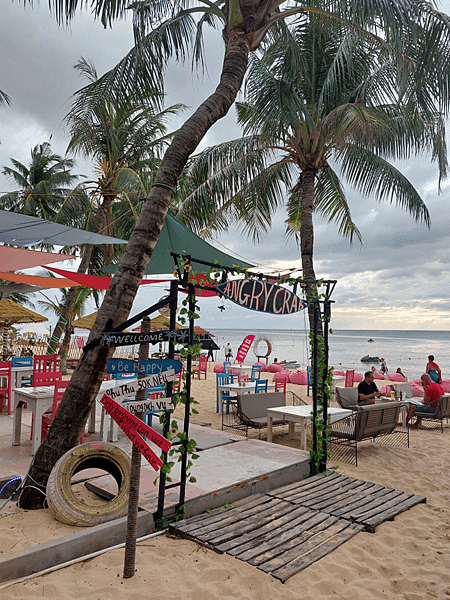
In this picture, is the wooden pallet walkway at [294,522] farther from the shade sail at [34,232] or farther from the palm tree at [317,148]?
the palm tree at [317,148]

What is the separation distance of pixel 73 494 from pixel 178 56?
5749 mm

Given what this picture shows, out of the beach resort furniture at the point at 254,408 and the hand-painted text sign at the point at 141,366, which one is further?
the beach resort furniture at the point at 254,408

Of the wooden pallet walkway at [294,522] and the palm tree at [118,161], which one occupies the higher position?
the palm tree at [118,161]

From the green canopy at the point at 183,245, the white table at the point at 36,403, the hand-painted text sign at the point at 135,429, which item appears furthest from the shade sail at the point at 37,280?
the hand-painted text sign at the point at 135,429

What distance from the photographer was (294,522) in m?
3.56

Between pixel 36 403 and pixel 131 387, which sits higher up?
pixel 131 387

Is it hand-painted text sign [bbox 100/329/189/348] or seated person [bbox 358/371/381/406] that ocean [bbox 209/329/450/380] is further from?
hand-painted text sign [bbox 100/329/189/348]

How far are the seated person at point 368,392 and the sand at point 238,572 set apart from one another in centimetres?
354

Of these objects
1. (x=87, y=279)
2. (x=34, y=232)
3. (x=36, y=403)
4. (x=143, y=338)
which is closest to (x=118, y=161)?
(x=87, y=279)

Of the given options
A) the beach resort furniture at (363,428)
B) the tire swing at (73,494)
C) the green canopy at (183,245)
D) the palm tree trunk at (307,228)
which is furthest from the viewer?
the palm tree trunk at (307,228)

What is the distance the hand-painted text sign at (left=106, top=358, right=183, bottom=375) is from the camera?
9.82ft

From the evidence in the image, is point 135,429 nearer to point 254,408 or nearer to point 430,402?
point 254,408

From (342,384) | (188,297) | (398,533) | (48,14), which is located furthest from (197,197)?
(342,384)

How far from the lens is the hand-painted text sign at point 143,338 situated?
298 centimetres
